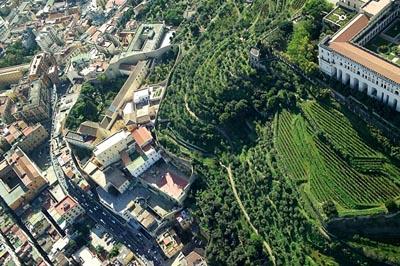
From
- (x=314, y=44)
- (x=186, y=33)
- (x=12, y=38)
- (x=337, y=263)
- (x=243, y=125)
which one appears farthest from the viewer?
(x=12, y=38)

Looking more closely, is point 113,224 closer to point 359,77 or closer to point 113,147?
point 113,147

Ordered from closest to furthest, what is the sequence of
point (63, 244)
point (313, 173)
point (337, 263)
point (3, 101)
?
point (337, 263)
point (313, 173)
point (63, 244)
point (3, 101)

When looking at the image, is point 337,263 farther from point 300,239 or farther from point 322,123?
point 322,123

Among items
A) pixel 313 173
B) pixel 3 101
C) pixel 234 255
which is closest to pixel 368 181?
pixel 313 173

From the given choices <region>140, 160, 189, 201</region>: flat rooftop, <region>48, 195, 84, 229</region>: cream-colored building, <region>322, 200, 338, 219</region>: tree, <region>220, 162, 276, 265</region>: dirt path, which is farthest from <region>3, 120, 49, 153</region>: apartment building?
<region>322, 200, 338, 219</region>: tree

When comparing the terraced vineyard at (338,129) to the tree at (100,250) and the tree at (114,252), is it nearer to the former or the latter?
the tree at (114,252)

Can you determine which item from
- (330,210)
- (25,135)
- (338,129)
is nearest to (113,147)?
(25,135)

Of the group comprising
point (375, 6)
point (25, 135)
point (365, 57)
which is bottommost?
point (365, 57)
